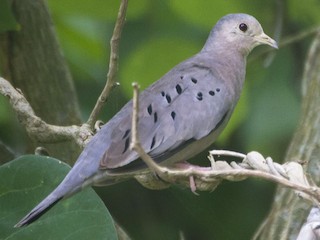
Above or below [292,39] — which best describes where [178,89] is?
below

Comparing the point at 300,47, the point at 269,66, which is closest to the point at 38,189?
the point at 269,66

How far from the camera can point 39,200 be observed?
339cm

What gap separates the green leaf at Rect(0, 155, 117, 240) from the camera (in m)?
3.36

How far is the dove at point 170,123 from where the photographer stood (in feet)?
10.4

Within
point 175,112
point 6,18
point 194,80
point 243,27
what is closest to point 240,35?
point 243,27

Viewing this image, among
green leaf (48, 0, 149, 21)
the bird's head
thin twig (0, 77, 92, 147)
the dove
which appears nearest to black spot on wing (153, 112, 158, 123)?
the dove

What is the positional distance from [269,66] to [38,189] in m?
2.01

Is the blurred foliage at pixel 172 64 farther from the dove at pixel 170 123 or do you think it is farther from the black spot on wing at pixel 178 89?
the black spot on wing at pixel 178 89

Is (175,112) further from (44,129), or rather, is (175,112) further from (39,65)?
(39,65)

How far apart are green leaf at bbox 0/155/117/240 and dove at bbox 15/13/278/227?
0.13 m

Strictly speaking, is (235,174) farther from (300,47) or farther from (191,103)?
(300,47)

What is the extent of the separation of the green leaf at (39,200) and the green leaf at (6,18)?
1.04m

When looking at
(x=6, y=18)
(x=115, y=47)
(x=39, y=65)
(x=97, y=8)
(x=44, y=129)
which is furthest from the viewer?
(x=97, y=8)

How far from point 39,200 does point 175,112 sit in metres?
0.56
